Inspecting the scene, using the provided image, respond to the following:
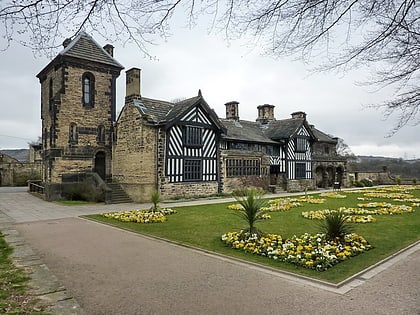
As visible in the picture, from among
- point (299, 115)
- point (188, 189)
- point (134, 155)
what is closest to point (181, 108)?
point (134, 155)

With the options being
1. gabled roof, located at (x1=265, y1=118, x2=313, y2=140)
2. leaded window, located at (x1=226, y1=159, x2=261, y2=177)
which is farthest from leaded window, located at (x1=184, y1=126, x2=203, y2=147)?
gabled roof, located at (x1=265, y1=118, x2=313, y2=140)

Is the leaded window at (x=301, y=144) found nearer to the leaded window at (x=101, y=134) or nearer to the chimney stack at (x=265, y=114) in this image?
the chimney stack at (x=265, y=114)

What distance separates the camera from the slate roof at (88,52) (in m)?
22.7

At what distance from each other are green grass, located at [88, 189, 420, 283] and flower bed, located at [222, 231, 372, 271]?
0.15 meters

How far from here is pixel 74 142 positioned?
74.6 feet

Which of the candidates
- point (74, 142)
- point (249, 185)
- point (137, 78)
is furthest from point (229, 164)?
point (74, 142)

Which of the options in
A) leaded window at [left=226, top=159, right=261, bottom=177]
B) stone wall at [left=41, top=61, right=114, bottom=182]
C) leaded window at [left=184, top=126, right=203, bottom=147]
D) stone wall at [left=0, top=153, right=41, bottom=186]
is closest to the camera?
leaded window at [left=184, top=126, right=203, bottom=147]

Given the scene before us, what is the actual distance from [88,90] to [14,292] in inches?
832

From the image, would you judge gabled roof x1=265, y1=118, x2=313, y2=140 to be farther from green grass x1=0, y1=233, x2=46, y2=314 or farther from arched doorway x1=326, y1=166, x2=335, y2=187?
green grass x1=0, y1=233, x2=46, y2=314

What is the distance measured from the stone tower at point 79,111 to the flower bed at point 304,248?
57.3 feet

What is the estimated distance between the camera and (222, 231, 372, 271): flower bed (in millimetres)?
6348

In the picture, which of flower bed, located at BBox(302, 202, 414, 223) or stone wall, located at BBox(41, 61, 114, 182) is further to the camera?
stone wall, located at BBox(41, 61, 114, 182)

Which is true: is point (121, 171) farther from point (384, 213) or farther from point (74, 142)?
point (384, 213)

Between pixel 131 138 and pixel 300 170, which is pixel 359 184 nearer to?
pixel 300 170
